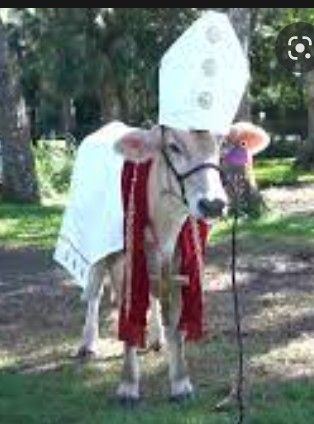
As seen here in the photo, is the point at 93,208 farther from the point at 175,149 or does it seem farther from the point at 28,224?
the point at 28,224

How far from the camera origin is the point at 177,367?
6.98 m

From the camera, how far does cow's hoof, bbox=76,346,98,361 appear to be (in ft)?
26.2

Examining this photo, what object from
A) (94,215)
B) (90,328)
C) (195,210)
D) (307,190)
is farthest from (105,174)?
(307,190)

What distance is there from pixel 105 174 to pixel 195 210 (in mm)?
1670

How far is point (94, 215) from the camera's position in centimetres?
753

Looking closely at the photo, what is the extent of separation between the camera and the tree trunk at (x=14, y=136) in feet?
63.1

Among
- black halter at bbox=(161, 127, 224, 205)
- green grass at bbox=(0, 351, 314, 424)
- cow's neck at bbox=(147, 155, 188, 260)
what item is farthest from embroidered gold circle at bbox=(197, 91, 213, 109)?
green grass at bbox=(0, 351, 314, 424)

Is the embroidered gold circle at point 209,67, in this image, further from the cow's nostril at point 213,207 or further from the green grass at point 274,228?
the green grass at point 274,228

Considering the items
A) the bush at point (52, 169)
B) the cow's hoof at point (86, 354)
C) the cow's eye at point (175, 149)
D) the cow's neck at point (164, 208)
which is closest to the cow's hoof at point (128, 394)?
the cow's neck at point (164, 208)

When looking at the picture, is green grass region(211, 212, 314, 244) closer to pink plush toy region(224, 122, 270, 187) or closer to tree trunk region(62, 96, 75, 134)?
pink plush toy region(224, 122, 270, 187)

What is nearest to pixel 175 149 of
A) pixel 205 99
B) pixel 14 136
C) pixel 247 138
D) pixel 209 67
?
pixel 205 99

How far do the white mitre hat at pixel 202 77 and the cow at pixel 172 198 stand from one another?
112 mm

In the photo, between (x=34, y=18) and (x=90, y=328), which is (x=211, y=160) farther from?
(x=34, y=18)

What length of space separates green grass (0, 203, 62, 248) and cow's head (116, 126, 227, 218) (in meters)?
7.61
